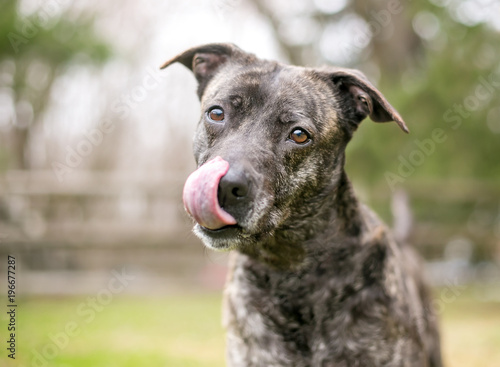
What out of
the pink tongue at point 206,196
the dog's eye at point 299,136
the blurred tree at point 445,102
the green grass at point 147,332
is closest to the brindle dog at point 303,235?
the dog's eye at point 299,136

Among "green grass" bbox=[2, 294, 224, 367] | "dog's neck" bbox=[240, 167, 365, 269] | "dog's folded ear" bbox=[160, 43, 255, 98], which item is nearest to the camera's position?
"dog's neck" bbox=[240, 167, 365, 269]

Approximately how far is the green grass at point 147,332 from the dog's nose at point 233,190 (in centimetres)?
327

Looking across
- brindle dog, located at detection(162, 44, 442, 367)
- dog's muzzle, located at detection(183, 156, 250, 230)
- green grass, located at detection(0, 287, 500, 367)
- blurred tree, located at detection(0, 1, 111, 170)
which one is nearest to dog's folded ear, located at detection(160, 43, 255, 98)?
brindle dog, located at detection(162, 44, 442, 367)

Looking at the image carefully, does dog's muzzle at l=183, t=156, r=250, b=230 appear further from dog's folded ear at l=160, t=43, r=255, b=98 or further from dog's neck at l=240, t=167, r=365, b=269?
dog's folded ear at l=160, t=43, r=255, b=98

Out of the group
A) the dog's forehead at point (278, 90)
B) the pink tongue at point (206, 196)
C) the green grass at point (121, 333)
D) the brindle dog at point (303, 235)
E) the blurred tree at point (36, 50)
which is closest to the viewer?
the pink tongue at point (206, 196)

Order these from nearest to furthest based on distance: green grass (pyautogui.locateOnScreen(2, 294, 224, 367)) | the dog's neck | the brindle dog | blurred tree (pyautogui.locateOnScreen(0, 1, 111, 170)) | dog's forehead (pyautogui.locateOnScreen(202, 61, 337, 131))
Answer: the brindle dog, dog's forehead (pyautogui.locateOnScreen(202, 61, 337, 131)), the dog's neck, green grass (pyautogui.locateOnScreen(2, 294, 224, 367)), blurred tree (pyautogui.locateOnScreen(0, 1, 111, 170))

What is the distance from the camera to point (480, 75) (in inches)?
339

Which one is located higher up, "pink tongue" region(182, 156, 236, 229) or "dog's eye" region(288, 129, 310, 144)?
"dog's eye" region(288, 129, 310, 144)

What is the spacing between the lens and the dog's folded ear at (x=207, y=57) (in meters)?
3.54

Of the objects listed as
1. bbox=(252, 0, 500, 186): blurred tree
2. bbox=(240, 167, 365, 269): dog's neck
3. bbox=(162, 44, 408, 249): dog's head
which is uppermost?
bbox=(252, 0, 500, 186): blurred tree

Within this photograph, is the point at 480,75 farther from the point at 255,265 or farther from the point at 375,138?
the point at 255,265

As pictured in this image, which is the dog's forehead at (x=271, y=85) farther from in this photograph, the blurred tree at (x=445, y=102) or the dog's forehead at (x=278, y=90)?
the blurred tree at (x=445, y=102)

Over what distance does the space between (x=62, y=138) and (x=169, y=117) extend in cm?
366

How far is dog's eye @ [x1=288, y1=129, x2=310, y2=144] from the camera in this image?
9.60 feet
